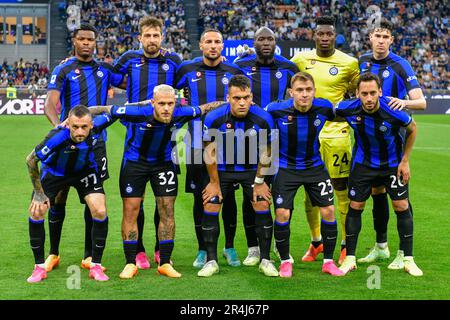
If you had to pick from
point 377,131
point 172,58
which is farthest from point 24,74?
point 377,131

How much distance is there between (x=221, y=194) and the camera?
7.58 m

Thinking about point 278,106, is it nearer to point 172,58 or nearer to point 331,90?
point 331,90

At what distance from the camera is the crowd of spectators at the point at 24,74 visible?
38.8 meters

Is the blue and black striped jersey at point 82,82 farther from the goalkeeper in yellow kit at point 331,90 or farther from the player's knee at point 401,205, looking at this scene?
the player's knee at point 401,205

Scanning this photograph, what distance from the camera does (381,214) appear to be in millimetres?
8281

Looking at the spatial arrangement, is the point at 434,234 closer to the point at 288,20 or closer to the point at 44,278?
the point at 44,278

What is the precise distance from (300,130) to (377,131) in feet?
2.40

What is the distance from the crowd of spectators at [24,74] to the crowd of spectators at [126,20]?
2.72 meters

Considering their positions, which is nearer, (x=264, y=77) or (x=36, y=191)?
(x=36, y=191)

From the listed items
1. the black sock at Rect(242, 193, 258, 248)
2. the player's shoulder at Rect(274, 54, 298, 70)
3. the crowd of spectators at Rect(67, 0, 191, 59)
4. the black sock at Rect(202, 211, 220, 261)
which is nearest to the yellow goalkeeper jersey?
the player's shoulder at Rect(274, 54, 298, 70)

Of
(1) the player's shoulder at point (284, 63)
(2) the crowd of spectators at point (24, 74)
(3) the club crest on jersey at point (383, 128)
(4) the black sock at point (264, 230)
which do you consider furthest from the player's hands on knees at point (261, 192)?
(2) the crowd of spectators at point (24, 74)

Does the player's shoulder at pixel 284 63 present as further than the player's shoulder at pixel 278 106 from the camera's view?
Yes

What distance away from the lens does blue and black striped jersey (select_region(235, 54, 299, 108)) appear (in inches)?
323

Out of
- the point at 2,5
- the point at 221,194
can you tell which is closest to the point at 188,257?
the point at 221,194
